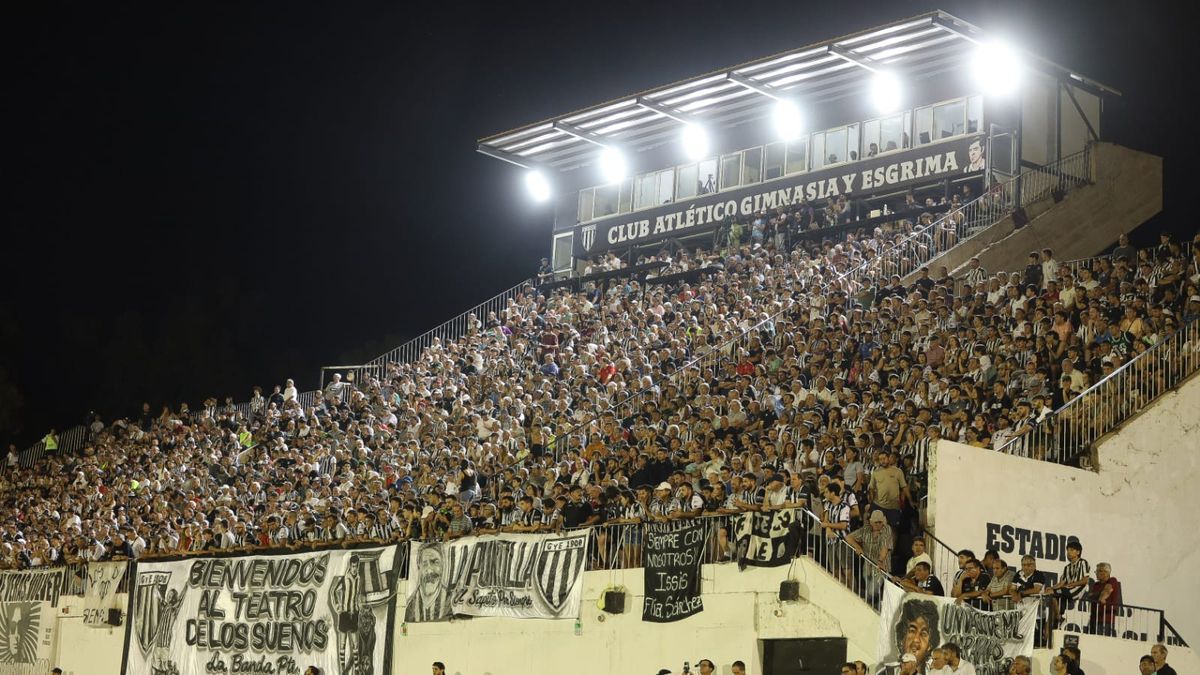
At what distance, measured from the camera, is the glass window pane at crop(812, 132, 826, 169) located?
1506 inches

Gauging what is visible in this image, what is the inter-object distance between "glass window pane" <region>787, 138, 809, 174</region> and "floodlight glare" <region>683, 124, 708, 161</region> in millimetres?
3001

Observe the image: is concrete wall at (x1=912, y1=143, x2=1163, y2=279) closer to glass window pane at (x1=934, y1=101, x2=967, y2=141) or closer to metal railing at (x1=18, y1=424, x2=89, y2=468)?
glass window pane at (x1=934, y1=101, x2=967, y2=141)

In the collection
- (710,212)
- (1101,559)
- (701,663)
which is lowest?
(701,663)

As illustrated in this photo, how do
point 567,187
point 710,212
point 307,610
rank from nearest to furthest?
point 307,610 → point 710,212 → point 567,187

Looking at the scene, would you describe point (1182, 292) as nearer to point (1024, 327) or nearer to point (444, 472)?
point (1024, 327)

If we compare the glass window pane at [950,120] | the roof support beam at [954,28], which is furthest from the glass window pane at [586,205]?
the roof support beam at [954,28]

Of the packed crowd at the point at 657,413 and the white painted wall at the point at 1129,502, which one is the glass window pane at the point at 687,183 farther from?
the white painted wall at the point at 1129,502

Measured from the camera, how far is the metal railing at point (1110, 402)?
18594 mm

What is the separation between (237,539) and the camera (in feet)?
86.1

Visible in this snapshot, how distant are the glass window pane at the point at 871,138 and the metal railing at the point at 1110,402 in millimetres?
17773

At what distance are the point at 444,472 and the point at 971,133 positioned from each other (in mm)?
15952

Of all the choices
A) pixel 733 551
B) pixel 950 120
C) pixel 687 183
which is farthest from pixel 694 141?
pixel 733 551

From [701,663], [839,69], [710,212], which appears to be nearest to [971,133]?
[839,69]

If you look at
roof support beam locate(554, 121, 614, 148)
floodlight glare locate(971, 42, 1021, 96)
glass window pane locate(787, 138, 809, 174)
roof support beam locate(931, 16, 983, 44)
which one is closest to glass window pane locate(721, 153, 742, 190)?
glass window pane locate(787, 138, 809, 174)
